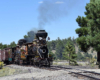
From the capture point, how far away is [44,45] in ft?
63.6

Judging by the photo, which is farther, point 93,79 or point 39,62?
point 39,62

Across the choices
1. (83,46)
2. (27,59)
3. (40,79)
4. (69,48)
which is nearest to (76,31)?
(83,46)

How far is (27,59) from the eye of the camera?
22.7 meters

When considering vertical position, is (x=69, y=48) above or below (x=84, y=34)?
below

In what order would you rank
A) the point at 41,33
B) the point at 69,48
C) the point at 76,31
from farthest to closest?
the point at 69,48, the point at 76,31, the point at 41,33

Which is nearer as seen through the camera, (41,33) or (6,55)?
(41,33)

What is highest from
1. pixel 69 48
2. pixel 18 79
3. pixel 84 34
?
pixel 84 34

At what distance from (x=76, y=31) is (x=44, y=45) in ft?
41.6

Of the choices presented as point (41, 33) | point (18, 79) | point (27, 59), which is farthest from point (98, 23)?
point (18, 79)

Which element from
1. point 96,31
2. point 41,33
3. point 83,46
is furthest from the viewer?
point 83,46

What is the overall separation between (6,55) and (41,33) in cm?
1385

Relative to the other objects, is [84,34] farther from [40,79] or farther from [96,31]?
[40,79]

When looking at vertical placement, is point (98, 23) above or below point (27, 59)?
above

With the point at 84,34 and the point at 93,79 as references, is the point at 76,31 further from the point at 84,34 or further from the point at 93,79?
the point at 93,79
